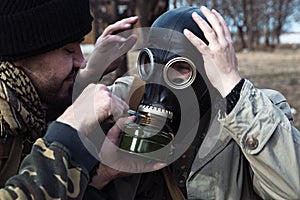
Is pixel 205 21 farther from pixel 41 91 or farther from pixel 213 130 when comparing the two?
pixel 41 91

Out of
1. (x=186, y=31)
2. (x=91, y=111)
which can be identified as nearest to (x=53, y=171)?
(x=91, y=111)

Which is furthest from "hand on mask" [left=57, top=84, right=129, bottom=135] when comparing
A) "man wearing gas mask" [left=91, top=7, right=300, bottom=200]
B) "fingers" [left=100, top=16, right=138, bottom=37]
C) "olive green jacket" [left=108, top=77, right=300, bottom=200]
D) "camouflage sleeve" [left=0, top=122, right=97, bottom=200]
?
"fingers" [left=100, top=16, right=138, bottom=37]

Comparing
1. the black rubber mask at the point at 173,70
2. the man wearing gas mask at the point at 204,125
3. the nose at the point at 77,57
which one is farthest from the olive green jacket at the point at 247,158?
the nose at the point at 77,57

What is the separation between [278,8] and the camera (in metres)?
38.3

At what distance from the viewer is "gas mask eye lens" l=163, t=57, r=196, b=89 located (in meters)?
2.14

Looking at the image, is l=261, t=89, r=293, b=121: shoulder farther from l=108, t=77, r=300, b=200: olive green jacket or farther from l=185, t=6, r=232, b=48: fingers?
l=185, t=6, r=232, b=48: fingers

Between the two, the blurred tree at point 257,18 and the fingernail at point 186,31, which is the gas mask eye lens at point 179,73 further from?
the blurred tree at point 257,18

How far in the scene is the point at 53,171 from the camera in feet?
5.69

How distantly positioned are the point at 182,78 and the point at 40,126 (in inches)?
24.0

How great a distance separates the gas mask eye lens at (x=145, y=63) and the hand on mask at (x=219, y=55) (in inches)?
8.1

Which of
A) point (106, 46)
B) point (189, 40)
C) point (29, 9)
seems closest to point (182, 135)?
point (189, 40)

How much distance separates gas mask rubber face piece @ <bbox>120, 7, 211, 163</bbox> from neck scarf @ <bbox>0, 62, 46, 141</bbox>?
1.42 ft

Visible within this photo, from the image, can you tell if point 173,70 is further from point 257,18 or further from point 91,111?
point 257,18

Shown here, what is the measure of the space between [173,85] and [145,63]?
0.53ft
